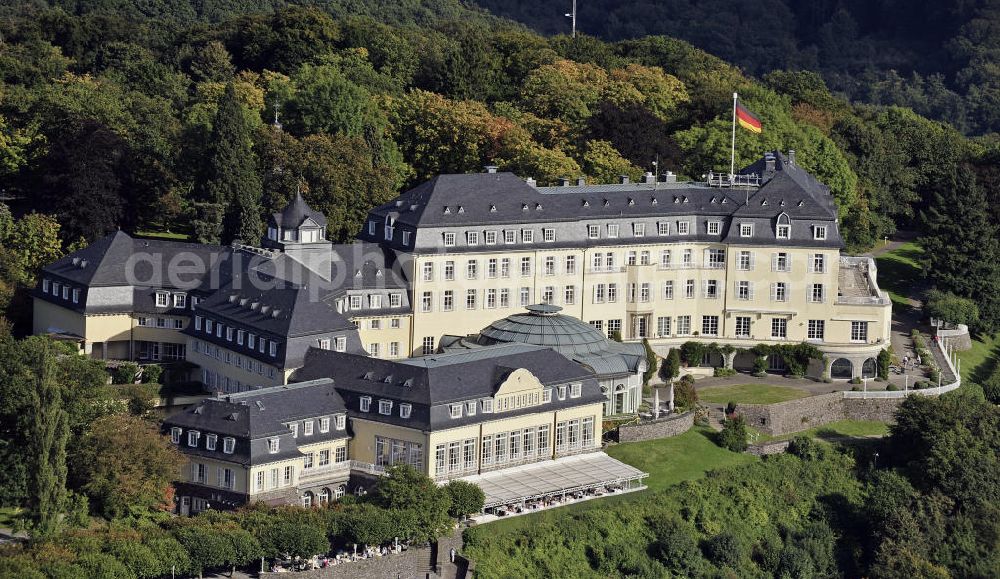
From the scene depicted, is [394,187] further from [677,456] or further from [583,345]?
[677,456]

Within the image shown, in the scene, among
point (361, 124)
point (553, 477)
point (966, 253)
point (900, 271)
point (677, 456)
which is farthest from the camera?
point (900, 271)

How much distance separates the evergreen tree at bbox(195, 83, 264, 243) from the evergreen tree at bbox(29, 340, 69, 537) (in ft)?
119

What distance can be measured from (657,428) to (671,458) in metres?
2.37

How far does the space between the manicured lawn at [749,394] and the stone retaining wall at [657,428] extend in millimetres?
5505

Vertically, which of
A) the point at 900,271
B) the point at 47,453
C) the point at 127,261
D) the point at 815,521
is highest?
the point at 127,261

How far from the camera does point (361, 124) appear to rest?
13762cm

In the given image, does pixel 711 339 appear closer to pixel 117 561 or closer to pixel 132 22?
pixel 117 561

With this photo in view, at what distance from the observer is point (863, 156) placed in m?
159

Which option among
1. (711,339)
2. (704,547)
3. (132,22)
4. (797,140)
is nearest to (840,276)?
(711,339)

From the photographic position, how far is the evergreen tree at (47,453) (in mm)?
84438

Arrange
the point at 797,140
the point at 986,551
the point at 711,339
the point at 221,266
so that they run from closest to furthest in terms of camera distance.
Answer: the point at 986,551 → the point at 221,266 → the point at 711,339 → the point at 797,140

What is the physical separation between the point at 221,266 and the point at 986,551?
153 ft

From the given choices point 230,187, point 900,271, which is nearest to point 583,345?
point 230,187

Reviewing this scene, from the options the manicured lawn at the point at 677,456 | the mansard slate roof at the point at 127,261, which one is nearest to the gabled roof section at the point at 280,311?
the mansard slate roof at the point at 127,261
